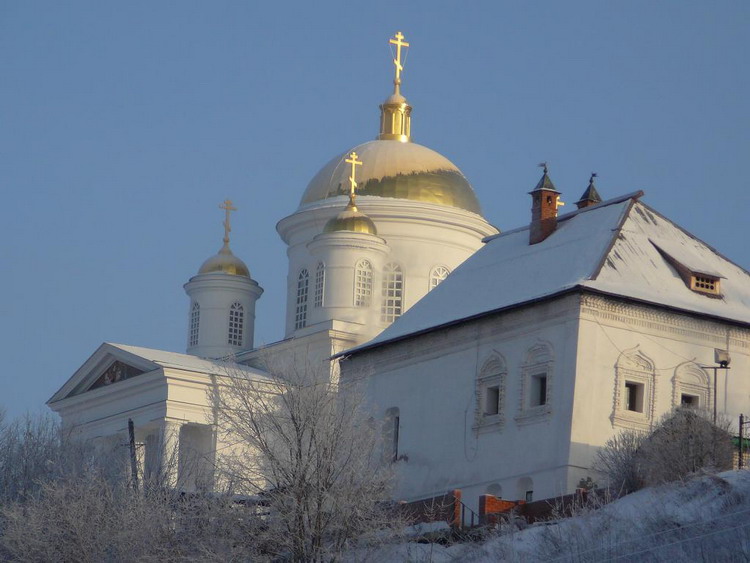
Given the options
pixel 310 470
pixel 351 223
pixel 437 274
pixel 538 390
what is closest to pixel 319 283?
pixel 351 223

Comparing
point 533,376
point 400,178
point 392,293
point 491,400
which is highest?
point 400,178

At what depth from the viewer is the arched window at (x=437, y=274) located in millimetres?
63281

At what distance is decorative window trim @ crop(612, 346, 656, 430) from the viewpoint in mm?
43000

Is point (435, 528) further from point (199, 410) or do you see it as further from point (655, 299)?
point (199, 410)

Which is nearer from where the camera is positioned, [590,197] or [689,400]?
[689,400]

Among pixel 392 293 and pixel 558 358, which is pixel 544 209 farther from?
pixel 392 293

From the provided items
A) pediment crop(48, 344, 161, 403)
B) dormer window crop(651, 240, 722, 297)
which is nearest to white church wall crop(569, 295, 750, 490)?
dormer window crop(651, 240, 722, 297)

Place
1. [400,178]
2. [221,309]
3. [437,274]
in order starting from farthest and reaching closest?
[221,309] < [400,178] < [437,274]

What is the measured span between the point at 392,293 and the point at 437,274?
161 centimetres

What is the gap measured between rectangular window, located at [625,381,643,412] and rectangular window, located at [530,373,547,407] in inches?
65.6

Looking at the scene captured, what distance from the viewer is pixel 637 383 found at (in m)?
43.5

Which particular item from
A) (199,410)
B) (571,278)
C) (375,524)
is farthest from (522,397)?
(199,410)

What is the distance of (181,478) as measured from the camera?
150ft

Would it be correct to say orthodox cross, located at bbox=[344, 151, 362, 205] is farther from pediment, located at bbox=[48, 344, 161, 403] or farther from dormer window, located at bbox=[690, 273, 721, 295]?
dormer window, located at bbox=[690, 273, 721, 295]
